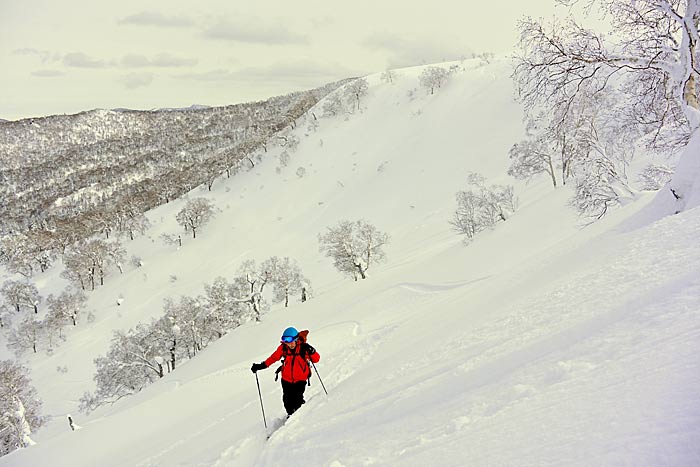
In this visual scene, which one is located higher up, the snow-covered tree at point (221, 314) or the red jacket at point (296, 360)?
the red jacket at point (296, 360)

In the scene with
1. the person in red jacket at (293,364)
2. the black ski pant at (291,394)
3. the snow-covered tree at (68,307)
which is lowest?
the black ski pant at (291,394)

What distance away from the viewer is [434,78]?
75938mm

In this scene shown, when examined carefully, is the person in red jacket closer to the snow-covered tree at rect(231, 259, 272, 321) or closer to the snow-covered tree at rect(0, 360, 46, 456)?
the snow-covered tree at rect(231, 259, 272, 321)

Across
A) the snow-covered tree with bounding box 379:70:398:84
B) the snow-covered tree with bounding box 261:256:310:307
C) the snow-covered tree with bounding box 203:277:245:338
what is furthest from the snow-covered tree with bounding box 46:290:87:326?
the snow-covered tree with bounding box 379:70:398:84

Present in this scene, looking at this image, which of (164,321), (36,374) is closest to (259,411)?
(164,321)

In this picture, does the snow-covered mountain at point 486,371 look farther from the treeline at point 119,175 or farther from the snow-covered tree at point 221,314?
the treeline at point 119,175

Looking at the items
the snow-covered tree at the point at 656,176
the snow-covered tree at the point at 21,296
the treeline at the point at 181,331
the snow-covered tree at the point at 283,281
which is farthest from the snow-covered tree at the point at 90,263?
the snow-covered tree at the point at 656,176

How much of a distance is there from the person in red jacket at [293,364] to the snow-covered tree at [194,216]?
6375 cm

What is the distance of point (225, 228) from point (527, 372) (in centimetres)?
6565

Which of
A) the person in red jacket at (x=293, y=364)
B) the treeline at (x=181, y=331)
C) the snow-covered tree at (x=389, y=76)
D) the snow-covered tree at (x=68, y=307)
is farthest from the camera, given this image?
the snow-covered tree at (x=389, y=76)

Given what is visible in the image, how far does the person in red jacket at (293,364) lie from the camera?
6562 millimetres

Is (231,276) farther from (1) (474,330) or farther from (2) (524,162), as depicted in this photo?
(1) (474,330)

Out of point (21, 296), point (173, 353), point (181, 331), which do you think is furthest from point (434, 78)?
point (21, 296)

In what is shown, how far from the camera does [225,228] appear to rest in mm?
65750
